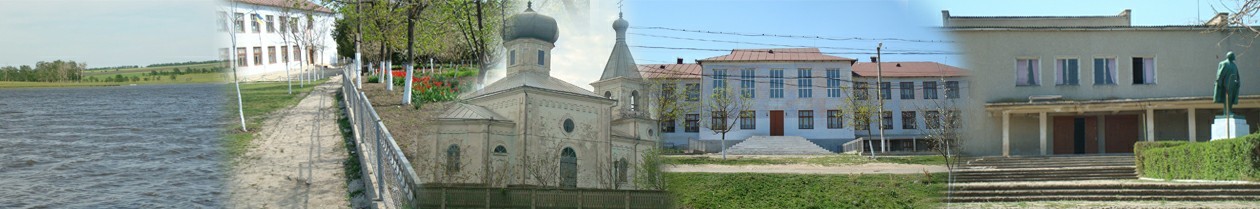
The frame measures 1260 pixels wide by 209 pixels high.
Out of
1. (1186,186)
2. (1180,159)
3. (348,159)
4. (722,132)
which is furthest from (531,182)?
(1180,159)

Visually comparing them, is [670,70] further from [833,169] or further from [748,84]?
[833,169]

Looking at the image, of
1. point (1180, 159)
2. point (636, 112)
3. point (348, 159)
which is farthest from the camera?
point (1180, 159)

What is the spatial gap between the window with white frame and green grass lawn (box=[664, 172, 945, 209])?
0.30 metres

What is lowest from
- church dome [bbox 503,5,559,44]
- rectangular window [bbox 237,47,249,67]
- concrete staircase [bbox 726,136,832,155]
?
concrete staircase [bbox 726,136,832,155]

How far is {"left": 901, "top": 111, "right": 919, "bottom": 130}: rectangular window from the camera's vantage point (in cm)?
364

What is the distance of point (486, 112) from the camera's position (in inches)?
128

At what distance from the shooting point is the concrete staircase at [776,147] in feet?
11.9

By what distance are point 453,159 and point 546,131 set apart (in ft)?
0.92

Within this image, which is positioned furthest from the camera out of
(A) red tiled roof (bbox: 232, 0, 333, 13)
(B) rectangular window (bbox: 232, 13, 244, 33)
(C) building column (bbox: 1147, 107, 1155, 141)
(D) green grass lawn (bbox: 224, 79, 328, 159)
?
(C) building column (bbox: 1147, 107, 1155, 141)

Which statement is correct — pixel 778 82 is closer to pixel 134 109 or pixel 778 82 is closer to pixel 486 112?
Result: pixel 486 112

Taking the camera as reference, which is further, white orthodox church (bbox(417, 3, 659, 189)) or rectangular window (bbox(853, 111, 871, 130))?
rectangular window (bbox(853, 111, 871, 130))

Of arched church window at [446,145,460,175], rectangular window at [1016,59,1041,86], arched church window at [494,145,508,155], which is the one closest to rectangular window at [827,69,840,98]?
arched church window at [494,145,508,155]

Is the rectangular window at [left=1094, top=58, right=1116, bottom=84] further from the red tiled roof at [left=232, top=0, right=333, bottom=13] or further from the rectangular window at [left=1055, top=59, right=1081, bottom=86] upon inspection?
the red tiled roof at [left=232, top=0, right=333, bottom=13]

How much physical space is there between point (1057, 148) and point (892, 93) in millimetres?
25864
